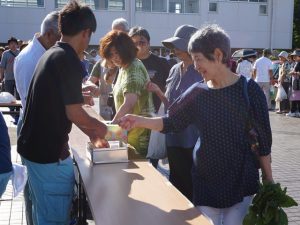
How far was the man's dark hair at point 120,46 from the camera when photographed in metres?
3.32

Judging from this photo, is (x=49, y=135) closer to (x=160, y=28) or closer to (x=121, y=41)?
(x=121, y=41)

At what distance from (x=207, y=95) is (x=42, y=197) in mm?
1132

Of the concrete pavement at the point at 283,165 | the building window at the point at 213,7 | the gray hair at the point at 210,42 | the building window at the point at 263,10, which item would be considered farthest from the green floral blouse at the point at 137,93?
the building window at the point at 263,10

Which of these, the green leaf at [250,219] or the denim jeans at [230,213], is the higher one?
the green leaf at [250,219]

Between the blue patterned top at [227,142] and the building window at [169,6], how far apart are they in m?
30.6

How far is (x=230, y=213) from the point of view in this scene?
2.48 m

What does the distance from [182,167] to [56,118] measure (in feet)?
4.47

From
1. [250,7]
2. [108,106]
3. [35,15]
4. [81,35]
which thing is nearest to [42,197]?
[81,35]

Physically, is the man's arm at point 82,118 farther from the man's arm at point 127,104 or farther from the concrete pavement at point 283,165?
the concrete pavement at point 283,165

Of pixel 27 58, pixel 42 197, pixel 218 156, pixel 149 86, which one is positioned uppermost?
pixel 27 58

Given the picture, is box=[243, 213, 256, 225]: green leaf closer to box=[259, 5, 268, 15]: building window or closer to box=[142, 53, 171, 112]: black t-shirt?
box=[142, 53, 171, 112]: black t-shirt

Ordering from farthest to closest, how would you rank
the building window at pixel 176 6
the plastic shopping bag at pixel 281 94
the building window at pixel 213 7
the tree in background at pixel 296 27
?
the tree in background at pixel 296 27 → the building window at pixel 213 7 → the building window at pixel 176 6 → the plastic shopping bag at pixel 281 94

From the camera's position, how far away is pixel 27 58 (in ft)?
11.4

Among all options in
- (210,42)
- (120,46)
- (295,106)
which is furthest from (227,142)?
(295,106)
